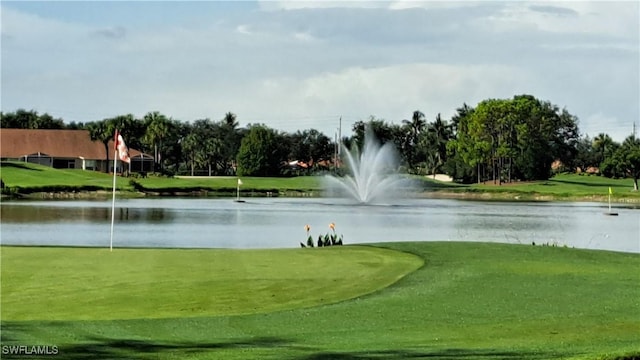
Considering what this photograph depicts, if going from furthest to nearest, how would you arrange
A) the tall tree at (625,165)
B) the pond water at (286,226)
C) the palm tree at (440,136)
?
the palm tree at (440,136) < the tall tree at (625,165) < the pond water at (286,226)

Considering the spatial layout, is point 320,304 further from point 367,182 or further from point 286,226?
point 367,182

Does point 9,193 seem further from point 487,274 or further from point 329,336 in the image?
point 329,336

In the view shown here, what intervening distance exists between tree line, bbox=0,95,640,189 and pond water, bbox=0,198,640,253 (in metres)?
54.3

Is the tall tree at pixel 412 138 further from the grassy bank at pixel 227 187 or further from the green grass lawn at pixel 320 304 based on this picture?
the green grass lawn at pixel 320 304

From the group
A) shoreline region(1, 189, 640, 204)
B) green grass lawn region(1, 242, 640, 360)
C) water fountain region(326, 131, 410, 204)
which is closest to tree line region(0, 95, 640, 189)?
shoreline region(1, 189, 640, 204)

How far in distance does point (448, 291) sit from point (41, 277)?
780 cm

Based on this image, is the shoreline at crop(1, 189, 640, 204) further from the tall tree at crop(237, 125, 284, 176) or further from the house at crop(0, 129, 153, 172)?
the house at crop(0, 129, 153, 172)

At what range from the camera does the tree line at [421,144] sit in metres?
121

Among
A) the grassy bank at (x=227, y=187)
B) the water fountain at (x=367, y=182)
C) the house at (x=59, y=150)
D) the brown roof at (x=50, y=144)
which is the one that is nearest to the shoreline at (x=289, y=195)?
the grassy bank at (x=227, y=187)

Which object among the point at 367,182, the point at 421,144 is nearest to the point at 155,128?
the point at 421,144

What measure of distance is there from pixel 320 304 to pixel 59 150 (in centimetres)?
11449

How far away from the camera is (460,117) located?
145m

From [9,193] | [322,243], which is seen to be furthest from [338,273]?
[9,193]

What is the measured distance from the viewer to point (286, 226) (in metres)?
46.9
